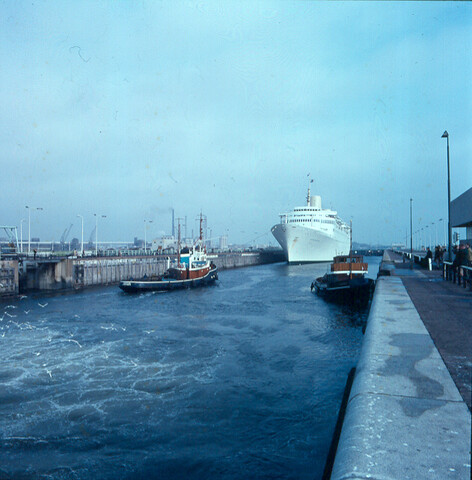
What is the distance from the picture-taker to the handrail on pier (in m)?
17.1

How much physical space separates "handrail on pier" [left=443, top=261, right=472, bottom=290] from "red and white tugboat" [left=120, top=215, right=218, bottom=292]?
29327mm

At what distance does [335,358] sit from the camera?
16.8 metres

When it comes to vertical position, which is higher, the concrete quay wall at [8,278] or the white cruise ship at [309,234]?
the white cruise ship at [309,234]

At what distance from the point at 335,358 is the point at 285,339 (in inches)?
161

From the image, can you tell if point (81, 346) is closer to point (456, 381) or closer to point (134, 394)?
point (134, 394)

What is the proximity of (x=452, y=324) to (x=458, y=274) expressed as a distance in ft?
34.7

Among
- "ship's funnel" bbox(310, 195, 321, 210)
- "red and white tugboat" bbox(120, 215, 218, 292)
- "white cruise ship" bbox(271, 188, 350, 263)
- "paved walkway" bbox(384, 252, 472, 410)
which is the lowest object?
"red and white tugboat" bbox(120, 215, 218, 292)

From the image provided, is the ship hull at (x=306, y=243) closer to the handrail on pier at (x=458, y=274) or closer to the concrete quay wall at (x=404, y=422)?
the handrail on pier at (x=458, y=274)

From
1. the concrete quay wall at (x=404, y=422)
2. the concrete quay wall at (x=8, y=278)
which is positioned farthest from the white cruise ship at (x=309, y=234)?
the concrete quay wall at (x=404, y=422)

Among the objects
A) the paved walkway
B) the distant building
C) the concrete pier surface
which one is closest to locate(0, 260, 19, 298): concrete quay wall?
the paved walkway

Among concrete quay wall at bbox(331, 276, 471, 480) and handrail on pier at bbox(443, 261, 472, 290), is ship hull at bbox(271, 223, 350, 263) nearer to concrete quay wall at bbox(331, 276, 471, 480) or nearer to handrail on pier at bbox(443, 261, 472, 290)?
handrail on pier at bbox(443, 261, 472, 290)

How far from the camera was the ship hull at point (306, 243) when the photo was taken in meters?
80.2

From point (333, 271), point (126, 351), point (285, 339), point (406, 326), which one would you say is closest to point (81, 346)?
point (126, 351)

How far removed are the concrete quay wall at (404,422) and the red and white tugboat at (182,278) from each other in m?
37.8
